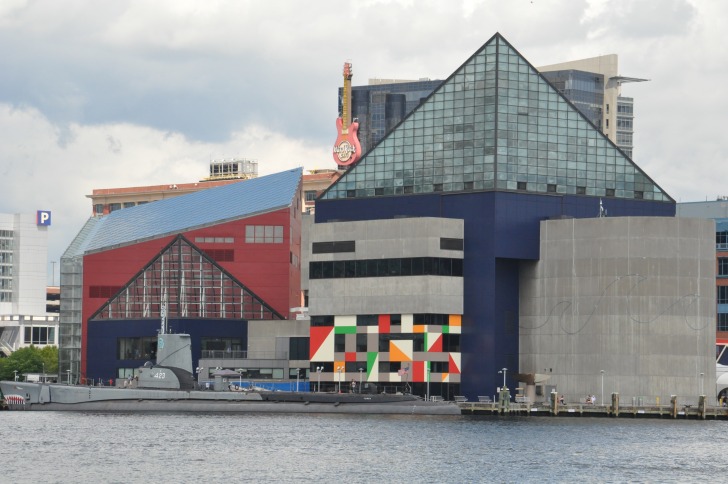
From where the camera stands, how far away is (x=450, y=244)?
161875mm

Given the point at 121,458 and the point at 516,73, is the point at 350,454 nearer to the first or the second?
the point at 121,458

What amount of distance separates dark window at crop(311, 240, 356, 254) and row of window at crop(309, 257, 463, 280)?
1176 mm

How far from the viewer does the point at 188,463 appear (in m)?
103

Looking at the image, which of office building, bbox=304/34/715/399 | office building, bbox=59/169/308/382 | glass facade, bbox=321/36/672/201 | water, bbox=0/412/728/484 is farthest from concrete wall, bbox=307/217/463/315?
water, bbox=0/412/728/484

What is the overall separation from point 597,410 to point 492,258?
20185mm

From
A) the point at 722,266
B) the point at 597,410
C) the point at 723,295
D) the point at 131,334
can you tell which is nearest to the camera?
the point at 597,410

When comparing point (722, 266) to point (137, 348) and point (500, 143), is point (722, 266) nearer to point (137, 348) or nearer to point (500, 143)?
point (500, 143)

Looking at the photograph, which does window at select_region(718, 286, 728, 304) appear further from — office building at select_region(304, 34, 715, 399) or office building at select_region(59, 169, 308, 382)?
office building at select_region(59, 169, 308, 382)

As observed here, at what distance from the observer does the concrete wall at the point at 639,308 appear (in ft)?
520

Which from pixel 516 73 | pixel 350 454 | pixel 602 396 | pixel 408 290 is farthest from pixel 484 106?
pixel 350 454

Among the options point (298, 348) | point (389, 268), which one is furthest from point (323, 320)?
point (298, 348)

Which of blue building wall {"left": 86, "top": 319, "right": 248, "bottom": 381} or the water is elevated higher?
blue building wall {"left": 86, "top": 319, "right": 248, "bottom": 381}

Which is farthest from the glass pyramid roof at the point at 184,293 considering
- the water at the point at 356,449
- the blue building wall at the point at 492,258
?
the water at the point at 356,449

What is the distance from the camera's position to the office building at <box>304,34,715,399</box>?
159 meters
